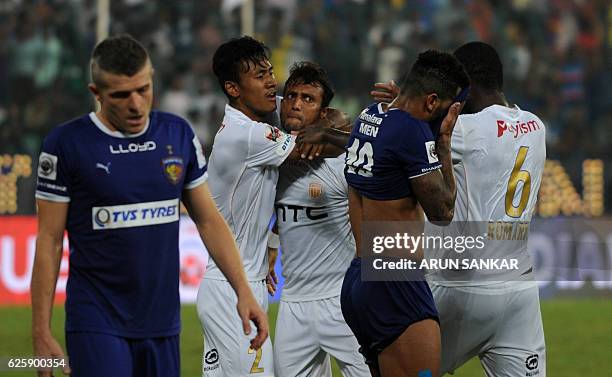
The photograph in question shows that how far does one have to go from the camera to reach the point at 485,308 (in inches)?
258

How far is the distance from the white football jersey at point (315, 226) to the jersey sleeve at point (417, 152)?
1.28 m

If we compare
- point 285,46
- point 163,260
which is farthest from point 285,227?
point 285,46

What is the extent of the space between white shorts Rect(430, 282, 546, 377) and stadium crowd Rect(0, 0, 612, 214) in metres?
10.2

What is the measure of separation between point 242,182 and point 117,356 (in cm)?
221

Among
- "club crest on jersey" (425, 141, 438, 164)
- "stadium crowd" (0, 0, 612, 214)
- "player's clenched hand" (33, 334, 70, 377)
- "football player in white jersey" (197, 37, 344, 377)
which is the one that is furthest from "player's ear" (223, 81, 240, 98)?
"stadium crowd" (0, 0, 612, 214)

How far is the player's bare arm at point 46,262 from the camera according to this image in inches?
190

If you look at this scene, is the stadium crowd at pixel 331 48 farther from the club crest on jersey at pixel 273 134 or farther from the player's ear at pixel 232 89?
the club crest on jersey at pixel 273 134

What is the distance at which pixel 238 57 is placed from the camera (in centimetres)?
712

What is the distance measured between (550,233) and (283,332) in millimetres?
9436

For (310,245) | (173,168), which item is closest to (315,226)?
(310,245)

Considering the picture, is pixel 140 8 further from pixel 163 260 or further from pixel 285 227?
pixel 163 260

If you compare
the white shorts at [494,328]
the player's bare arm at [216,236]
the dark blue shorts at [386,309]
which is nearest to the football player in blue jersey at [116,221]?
the player's bare arm at [216,236]

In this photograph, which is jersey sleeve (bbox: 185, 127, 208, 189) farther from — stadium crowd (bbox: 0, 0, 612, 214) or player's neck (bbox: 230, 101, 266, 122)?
stadium crowd (bbox: 0, 0, 612, 214)

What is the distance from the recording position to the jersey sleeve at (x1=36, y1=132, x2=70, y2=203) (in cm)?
493
